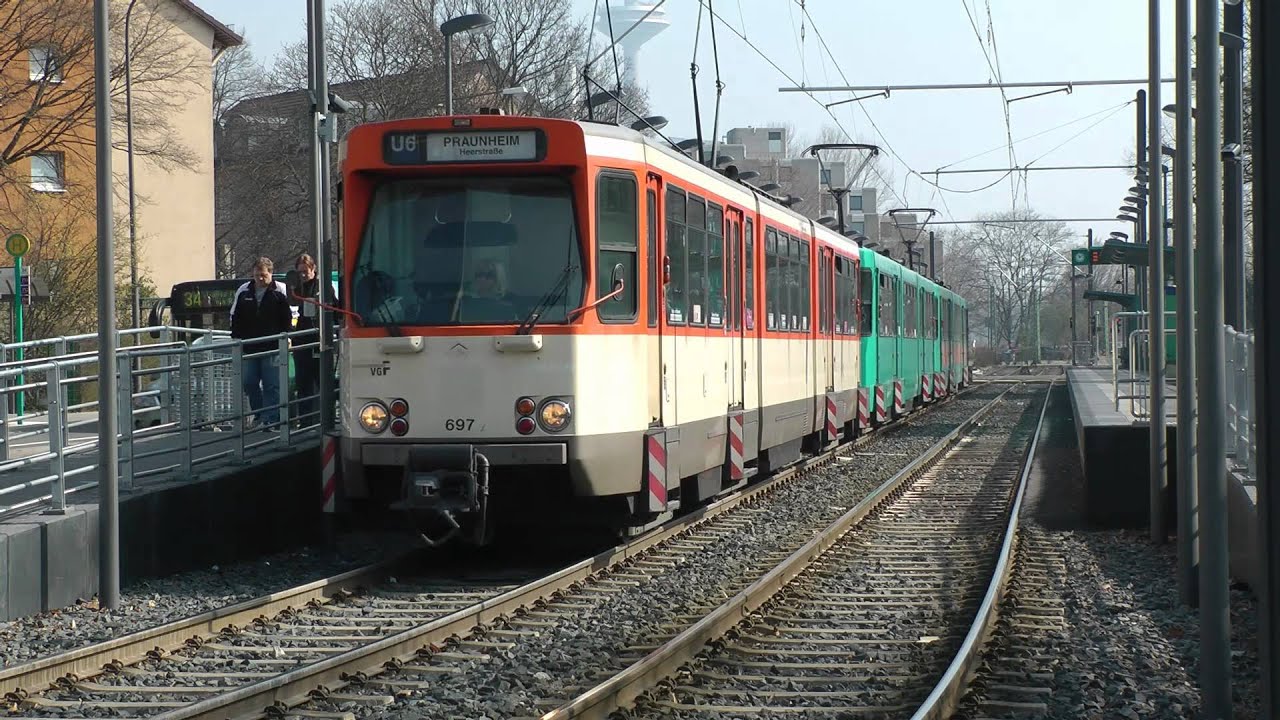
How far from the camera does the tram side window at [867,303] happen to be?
24.0 meters

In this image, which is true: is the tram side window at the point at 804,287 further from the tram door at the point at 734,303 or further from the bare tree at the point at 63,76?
the bare tree at the point at 63,76

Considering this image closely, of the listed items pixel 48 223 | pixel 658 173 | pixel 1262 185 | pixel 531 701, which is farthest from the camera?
pixel 48 223

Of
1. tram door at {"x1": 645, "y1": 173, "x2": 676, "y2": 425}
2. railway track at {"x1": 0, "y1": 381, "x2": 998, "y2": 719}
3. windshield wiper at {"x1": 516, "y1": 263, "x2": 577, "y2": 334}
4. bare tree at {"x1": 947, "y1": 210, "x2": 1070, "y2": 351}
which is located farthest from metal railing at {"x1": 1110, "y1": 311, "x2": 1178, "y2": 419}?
bare tree at {"x1": 947, "y1": 210, "x2": 1070, "y2": 351}

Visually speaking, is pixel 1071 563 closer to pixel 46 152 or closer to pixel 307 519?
pixel 307 519

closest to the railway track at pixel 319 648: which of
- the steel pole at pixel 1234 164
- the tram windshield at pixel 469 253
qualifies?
the tram windshield at pixel 469 253

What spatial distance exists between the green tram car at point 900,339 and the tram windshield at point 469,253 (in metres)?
13.6

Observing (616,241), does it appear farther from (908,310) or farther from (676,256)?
(908,310)

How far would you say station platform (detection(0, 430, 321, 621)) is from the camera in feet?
30.9

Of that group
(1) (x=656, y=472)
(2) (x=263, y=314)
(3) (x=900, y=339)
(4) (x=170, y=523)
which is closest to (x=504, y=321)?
(1) (x=656, y=472)

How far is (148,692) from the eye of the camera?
726cm

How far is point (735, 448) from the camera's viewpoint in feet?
46.7

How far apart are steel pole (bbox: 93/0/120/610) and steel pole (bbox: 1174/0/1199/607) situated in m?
6.15

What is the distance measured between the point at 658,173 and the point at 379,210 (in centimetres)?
203

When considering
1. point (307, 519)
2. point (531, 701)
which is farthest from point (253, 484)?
point (531, 701)
